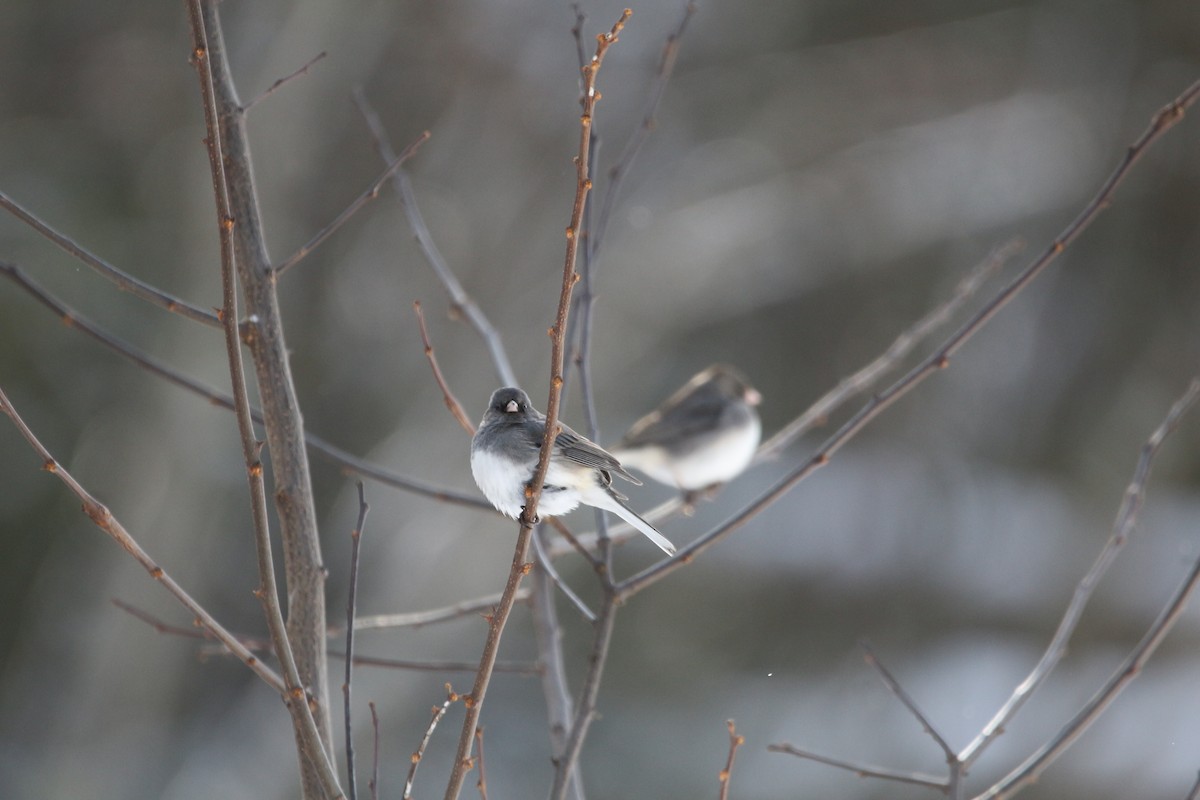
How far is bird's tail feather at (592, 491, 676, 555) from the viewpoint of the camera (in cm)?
172

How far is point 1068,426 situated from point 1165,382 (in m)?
0.76

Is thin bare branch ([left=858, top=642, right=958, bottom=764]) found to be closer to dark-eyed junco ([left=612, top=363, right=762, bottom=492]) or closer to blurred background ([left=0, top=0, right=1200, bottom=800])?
dark-eyed junco ([left=612, top=363, right=762, bottom=492])

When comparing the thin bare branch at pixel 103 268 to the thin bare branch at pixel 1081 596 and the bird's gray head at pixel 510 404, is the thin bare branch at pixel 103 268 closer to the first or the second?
the bird's gray head at pixel 510 404

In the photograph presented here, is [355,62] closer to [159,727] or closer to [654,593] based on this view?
[159,727]

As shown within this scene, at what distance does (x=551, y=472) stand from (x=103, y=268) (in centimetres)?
82

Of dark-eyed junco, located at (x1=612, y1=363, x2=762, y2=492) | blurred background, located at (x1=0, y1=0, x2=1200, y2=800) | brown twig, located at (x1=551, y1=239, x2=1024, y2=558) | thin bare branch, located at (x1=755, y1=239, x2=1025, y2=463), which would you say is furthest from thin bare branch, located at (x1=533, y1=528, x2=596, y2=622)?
blurred background, located at (x1=0, y1=0, x2=1200, y2=800)

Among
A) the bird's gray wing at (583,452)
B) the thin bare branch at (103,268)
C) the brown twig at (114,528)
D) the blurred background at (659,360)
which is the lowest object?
the brown twig at (114,528)

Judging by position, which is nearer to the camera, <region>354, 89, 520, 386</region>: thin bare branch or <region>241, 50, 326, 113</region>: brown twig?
<region>241, 50, 326, 113</region>: brown twig

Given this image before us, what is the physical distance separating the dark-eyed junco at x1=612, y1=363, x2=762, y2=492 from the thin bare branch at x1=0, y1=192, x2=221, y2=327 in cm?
278

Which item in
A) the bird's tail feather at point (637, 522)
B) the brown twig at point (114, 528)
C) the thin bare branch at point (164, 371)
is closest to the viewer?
the brown twig at point (114, 528)

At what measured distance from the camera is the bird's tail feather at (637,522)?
5.63 ft

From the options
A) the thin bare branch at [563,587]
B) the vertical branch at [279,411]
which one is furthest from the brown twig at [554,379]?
the vertical branch at [279,411]

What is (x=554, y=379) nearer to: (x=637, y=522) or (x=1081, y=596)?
(x=637, y=522)

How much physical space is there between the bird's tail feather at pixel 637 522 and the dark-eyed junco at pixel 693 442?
7.31ft
